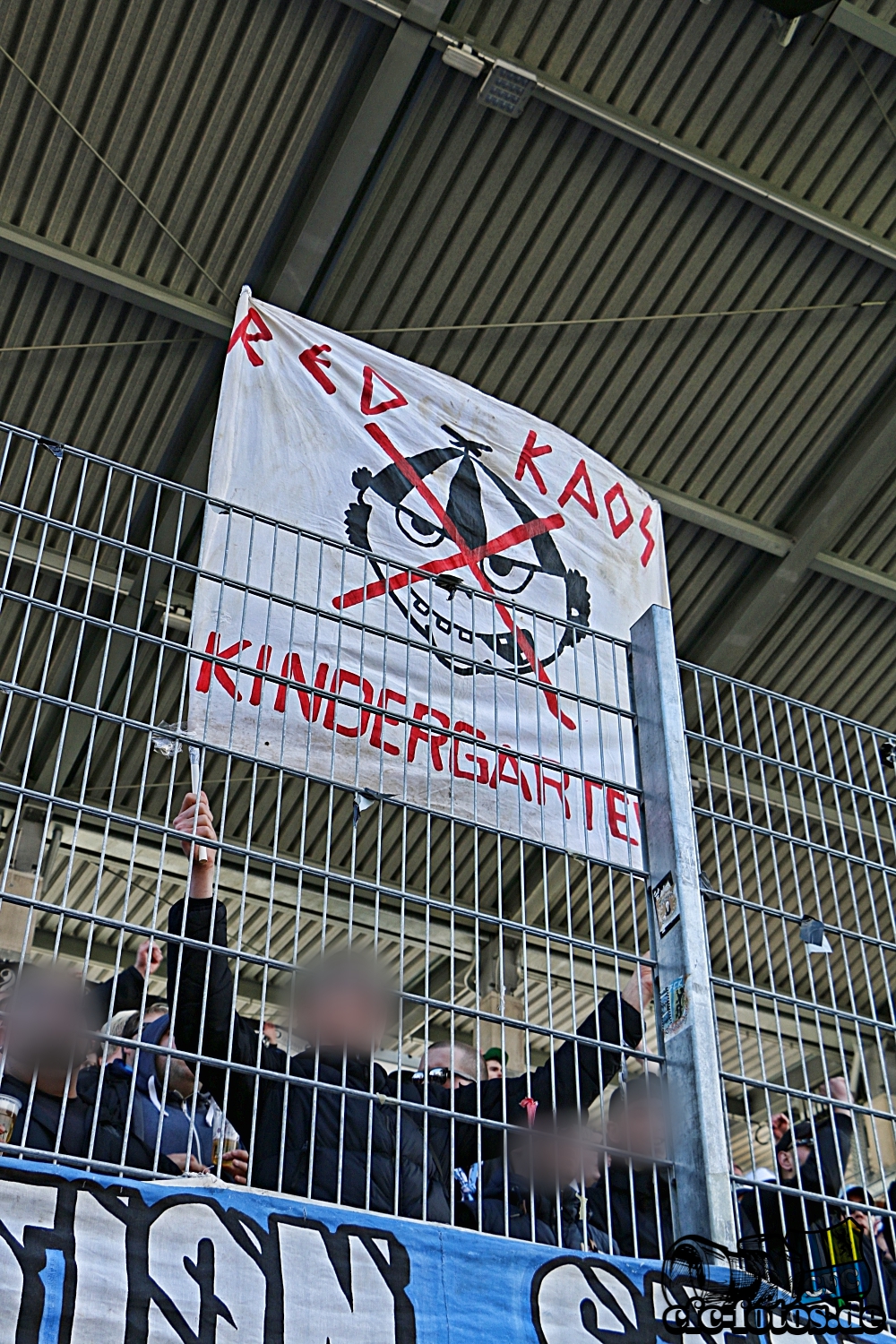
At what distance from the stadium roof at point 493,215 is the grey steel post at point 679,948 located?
16.1 ft

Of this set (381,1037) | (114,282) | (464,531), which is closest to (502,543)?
(464,531)

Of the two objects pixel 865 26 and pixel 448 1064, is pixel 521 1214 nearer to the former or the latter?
pixel 448 1064

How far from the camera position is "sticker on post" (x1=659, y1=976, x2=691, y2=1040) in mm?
3512

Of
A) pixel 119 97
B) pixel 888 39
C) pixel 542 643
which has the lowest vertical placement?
pixel 542 643

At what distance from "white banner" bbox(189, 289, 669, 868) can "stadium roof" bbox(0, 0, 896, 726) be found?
2.10 meters

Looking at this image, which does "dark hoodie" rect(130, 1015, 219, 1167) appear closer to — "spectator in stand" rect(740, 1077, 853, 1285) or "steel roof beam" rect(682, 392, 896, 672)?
"spectator in stand" rect(740, 1077, 853, 1285)

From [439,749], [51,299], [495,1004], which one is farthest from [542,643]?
[495,1004]

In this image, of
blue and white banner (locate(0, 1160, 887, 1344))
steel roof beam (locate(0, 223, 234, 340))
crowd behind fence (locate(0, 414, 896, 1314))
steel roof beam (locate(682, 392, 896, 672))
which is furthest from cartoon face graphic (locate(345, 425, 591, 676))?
steel roof beam (locate(682, 392, 896, 672))

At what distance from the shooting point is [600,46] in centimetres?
807

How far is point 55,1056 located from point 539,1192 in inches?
67.9

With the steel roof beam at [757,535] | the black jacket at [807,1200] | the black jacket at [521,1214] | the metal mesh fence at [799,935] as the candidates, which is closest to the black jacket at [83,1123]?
the black jacket at [521,1214]

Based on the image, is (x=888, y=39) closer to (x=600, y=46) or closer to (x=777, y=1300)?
(x=600, y=46)

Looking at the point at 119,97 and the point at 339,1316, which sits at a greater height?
the point at 119,97

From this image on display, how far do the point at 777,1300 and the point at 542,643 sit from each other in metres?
2.96
